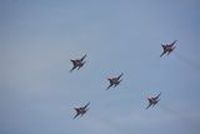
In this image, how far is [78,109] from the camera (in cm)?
10306

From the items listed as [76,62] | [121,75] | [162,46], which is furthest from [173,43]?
[76,62]

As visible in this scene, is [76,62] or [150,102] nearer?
[76,62]

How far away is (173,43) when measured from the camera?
101 metres

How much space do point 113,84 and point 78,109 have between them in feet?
29.0

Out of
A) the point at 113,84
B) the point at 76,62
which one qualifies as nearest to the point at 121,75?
the point at 113,84

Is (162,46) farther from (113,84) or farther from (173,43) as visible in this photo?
(113,84)

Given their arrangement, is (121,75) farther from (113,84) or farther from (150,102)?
(150,102)

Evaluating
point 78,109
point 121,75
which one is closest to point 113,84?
point 121,75

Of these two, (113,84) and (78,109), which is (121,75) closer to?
(113,84)

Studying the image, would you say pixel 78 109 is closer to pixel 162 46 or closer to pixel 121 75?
pixel 121 75

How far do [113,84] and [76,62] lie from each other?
912cm

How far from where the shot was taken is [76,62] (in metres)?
98.3

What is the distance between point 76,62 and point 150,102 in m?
18.9

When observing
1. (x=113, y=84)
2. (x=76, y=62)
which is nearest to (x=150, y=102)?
(x=113, y=84)
